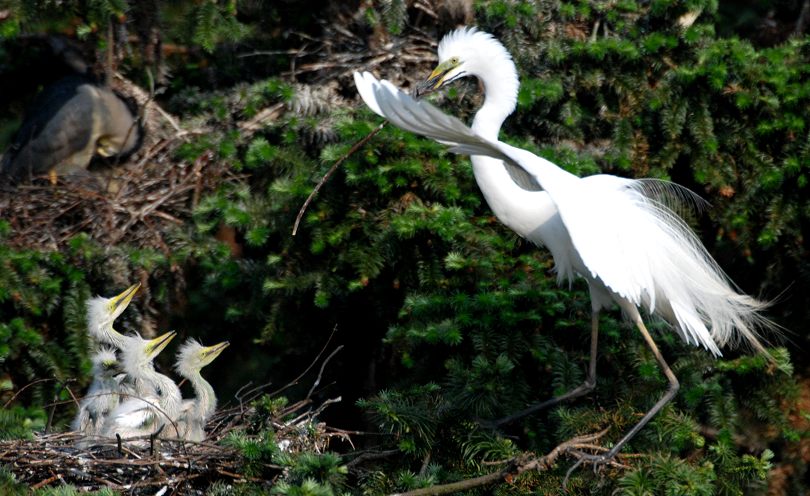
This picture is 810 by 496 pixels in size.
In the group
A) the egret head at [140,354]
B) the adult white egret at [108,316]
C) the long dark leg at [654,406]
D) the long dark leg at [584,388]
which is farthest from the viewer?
the adult white egret at [108,316]

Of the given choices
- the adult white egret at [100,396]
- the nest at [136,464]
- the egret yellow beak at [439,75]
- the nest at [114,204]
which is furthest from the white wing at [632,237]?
the nest at [114,204]

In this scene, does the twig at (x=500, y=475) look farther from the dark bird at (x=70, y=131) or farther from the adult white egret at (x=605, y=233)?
the dark bird at (x=70, y=131)

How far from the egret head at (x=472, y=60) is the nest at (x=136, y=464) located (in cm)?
133

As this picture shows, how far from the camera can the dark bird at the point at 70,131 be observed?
18.2 feet

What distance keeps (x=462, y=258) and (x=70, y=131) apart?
2585 millimetres

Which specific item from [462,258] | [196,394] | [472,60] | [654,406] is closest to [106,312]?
[196,394]

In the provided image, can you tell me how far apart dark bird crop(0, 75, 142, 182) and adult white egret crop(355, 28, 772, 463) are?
2.46 metres

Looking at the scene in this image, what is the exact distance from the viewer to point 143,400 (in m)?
3.86

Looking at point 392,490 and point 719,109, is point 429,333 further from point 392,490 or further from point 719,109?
point 719,109

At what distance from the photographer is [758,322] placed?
3934 mm

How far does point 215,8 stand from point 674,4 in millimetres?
2091

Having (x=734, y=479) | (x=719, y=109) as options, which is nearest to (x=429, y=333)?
(x=734, y=479)

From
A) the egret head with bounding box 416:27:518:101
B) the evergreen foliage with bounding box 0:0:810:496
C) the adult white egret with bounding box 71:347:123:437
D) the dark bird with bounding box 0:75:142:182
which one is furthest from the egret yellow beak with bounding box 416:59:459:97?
the dark bird with bounding box 0:75:142:182

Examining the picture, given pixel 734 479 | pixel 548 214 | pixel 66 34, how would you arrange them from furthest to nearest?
pixel 66 34, pixel 548 214, pixel 734 479
